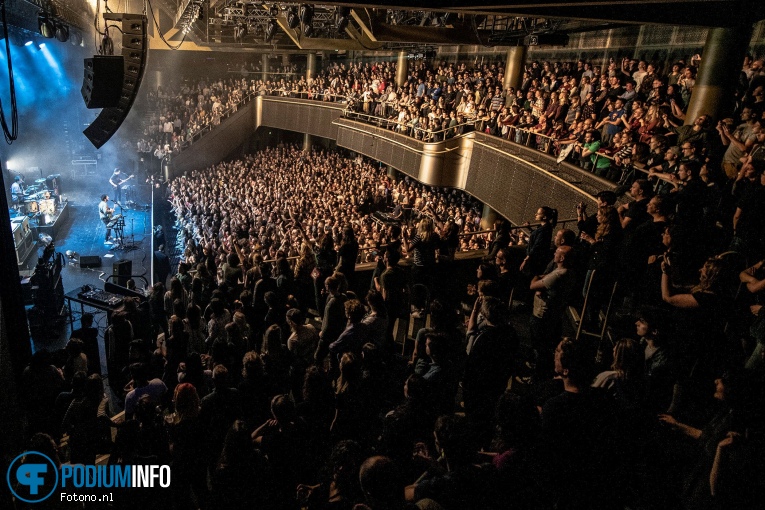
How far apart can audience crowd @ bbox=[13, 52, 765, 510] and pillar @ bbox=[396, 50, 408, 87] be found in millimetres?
13952

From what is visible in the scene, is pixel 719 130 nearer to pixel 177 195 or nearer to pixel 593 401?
pixel 593 401

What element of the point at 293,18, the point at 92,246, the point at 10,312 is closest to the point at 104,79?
the point at 10,312

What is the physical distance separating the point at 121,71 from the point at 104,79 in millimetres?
238

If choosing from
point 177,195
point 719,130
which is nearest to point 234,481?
point 719,130

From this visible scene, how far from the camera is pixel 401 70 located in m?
19.5

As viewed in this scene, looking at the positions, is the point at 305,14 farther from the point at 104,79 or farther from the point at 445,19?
the point at 104,79

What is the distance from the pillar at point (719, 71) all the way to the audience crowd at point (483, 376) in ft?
1.09

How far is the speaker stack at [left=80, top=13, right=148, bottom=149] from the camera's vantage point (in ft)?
20.7

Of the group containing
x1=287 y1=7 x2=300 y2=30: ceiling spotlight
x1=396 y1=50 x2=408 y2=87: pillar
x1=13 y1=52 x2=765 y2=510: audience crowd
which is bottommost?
x1=13 y1=52 x2=765 y2=510: audience crowd

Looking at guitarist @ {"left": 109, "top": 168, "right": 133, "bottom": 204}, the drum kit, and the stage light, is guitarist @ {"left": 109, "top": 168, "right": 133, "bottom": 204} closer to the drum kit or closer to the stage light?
the drum kit

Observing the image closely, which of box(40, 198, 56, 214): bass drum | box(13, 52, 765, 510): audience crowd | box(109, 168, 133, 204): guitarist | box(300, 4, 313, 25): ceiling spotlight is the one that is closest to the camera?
box(13, 52, 765, 510): audience crowd

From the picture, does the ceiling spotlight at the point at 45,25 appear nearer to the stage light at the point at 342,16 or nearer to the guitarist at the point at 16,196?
the stage light at the point at 342,16

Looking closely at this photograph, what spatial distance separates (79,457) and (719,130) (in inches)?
295

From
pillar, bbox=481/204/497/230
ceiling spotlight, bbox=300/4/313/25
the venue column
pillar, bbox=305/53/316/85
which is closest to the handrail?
pillar, bbox=481/204/497/230
